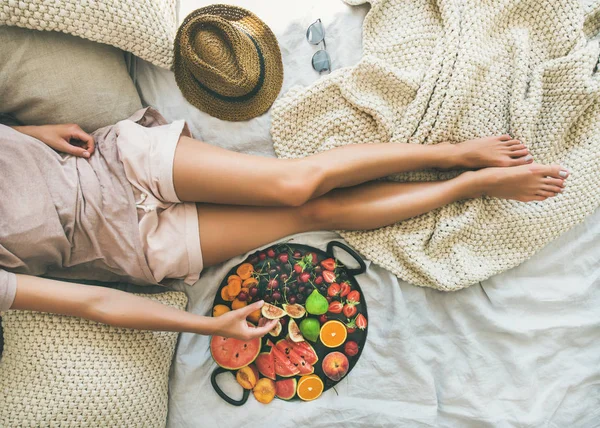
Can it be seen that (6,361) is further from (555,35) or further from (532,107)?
(555,35)

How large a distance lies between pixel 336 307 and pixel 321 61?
0.66 m

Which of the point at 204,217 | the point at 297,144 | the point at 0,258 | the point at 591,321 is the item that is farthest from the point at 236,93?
the point at 591,321

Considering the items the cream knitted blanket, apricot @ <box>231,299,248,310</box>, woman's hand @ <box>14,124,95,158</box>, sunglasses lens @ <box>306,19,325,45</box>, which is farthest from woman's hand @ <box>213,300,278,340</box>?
sunglasses lens @ <box>306,19,325,45</box>

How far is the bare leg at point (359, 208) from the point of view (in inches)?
42.1

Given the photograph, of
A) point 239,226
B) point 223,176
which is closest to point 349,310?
point 239,226

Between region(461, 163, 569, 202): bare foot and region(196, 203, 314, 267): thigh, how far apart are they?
451 millimetres

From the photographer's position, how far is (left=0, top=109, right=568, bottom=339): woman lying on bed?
3.09 feet

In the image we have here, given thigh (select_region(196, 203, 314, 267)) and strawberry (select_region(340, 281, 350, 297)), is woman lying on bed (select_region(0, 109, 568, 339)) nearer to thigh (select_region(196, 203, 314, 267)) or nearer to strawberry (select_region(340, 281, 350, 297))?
thigh (select_region(196, 203, 314, 267))

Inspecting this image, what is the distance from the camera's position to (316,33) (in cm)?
119

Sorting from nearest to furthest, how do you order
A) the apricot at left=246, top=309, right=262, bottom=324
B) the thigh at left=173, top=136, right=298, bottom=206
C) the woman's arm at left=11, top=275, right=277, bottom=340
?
the woman's arm at left=11, top=275, right=277, bottom=340 < the thigh at left=173, top=136, right=298, bottom=206 < the apricot at left=246, top=309, right=262, bottom=324

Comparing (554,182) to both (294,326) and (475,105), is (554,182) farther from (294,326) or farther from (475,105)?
(294,326)

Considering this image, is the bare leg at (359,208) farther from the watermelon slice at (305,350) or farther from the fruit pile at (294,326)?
the watermelon slice at (305,350)

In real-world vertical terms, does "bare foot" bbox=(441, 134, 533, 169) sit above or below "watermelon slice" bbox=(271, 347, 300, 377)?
above

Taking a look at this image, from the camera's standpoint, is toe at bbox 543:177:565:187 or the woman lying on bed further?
toe at bbox 543:177:565:187
